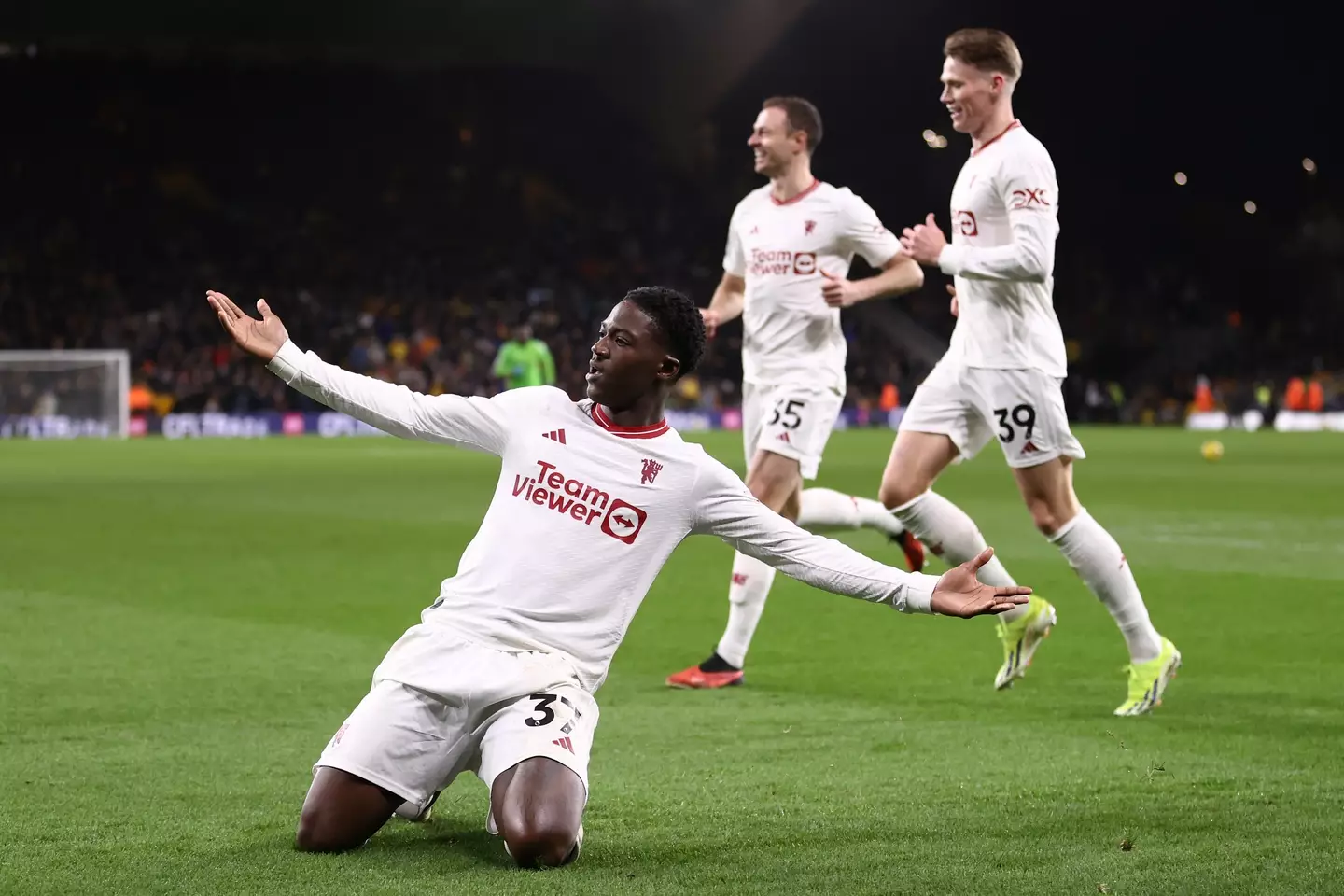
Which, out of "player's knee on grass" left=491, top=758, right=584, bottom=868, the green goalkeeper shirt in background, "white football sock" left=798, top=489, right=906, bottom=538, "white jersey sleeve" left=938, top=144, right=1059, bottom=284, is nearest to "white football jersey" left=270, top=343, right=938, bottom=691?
"player's knee on grass" left=491, top=758, right=584, bottom=868

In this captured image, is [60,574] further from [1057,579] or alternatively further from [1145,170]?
[1145,170]

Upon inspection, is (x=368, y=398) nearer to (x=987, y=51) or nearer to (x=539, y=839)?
(x=539, y=839)

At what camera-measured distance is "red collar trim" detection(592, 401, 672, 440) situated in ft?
14.3

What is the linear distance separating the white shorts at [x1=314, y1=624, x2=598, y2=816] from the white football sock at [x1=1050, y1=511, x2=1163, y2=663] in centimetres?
262

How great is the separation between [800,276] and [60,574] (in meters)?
5.21

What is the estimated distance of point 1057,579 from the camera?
33.3 feet

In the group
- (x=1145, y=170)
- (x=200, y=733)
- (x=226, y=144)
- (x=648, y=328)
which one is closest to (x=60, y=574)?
(x=200, y=733)

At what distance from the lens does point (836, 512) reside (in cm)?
802

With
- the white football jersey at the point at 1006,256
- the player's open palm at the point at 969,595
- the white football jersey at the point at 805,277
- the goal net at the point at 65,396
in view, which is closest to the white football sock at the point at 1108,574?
the white football jersey at the point at 1006,256

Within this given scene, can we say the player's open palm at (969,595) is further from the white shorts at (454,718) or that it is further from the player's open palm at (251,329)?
the player's open palm at (251,329)

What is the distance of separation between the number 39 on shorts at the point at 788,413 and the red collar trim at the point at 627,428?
2884mm

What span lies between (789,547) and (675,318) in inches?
25.3

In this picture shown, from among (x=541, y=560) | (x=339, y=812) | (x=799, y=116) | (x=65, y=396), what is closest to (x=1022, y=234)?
(x=799, y=116)

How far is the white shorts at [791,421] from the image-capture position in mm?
7227
